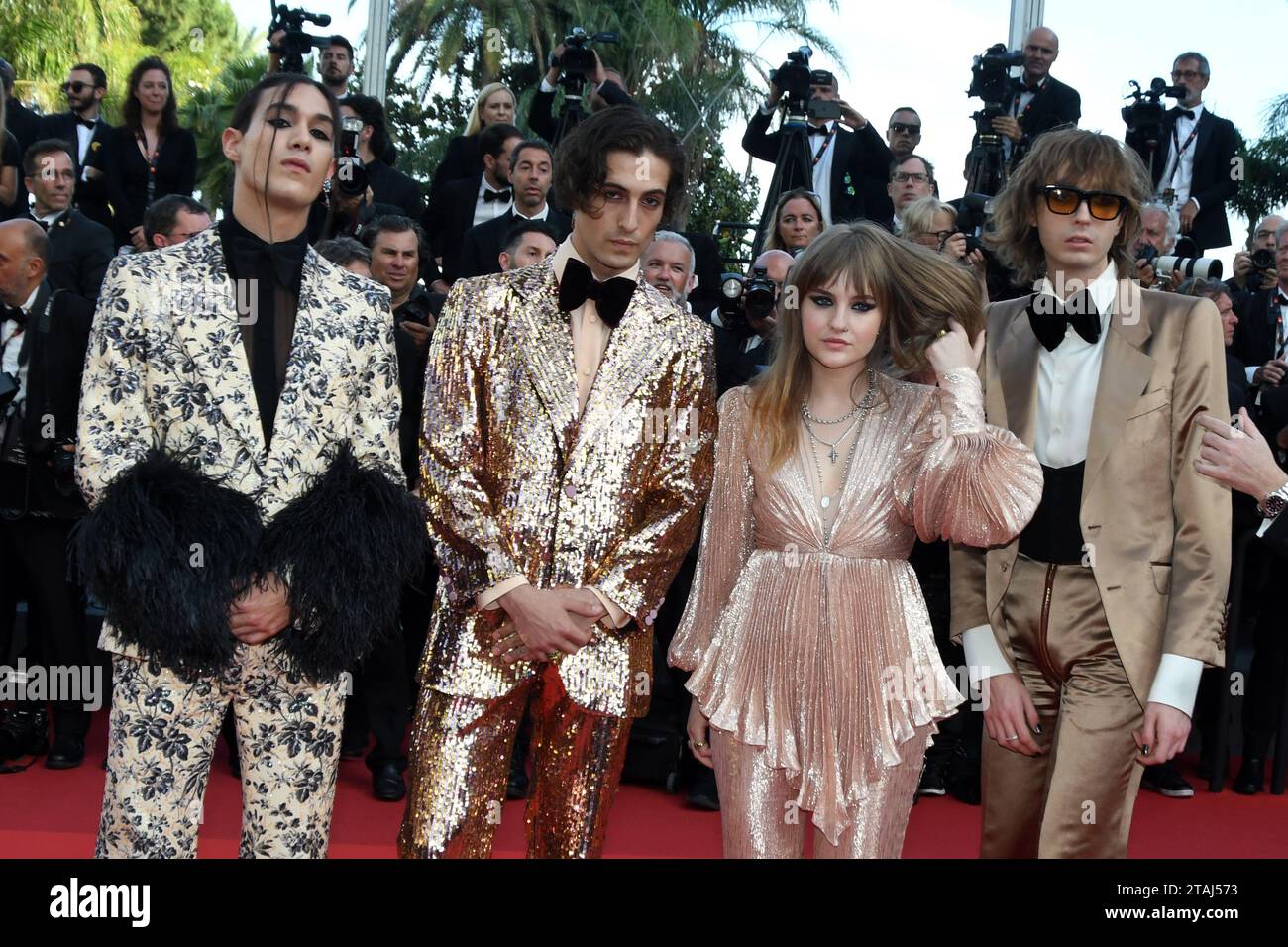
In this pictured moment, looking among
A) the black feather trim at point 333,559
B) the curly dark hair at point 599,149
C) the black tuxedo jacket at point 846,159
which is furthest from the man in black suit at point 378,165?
the black feather trim at point 333,559

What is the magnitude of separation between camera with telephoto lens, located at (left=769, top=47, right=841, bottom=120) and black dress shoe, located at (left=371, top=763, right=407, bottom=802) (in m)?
3.90

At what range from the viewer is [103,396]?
2734 millimetres

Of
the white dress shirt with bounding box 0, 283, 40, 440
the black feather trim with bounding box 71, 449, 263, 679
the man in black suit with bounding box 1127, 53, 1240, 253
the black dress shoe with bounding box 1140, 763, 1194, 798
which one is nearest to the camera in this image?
the black feather trim with bounding box 71, 449, 263, 679

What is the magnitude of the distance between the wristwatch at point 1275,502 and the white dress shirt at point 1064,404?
469 mm

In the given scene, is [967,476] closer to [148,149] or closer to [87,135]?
[148,149]

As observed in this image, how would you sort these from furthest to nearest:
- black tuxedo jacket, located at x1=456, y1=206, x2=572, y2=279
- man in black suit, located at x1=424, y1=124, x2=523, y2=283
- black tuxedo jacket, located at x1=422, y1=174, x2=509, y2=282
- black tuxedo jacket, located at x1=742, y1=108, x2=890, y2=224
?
black tuxedo jacket, located at x1=742, y1=108, x2=890, y2=224, black tuxedo jacket, located at x1=422, y1=174, x2=509, y2=282, man in black suit, located at x1=424, y1=124, x2=523, y2=283, black tuxedo jacket, located at x1=456, y1=206, x2=572, y2=279

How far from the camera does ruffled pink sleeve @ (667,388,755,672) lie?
3.11m

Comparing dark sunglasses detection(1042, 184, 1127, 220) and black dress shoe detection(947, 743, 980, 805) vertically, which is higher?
dark sunglasses detection(1042, 184, 1127, 220)

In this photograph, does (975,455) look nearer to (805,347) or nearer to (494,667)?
(805,347)

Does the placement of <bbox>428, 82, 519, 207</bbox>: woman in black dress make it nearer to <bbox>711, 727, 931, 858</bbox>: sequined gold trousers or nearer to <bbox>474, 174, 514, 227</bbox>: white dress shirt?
<bbox>474, 174, 514, 227</bbox>: white dress shirt

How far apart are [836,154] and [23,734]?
481 cm

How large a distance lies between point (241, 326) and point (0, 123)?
108 centimetres

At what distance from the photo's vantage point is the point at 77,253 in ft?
20.6

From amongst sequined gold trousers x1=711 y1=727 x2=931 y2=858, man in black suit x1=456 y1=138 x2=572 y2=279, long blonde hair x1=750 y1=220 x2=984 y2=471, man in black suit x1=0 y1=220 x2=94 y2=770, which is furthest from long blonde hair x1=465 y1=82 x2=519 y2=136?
sequined gold trousers x1=711 y1=727 x2=931 y2=858
